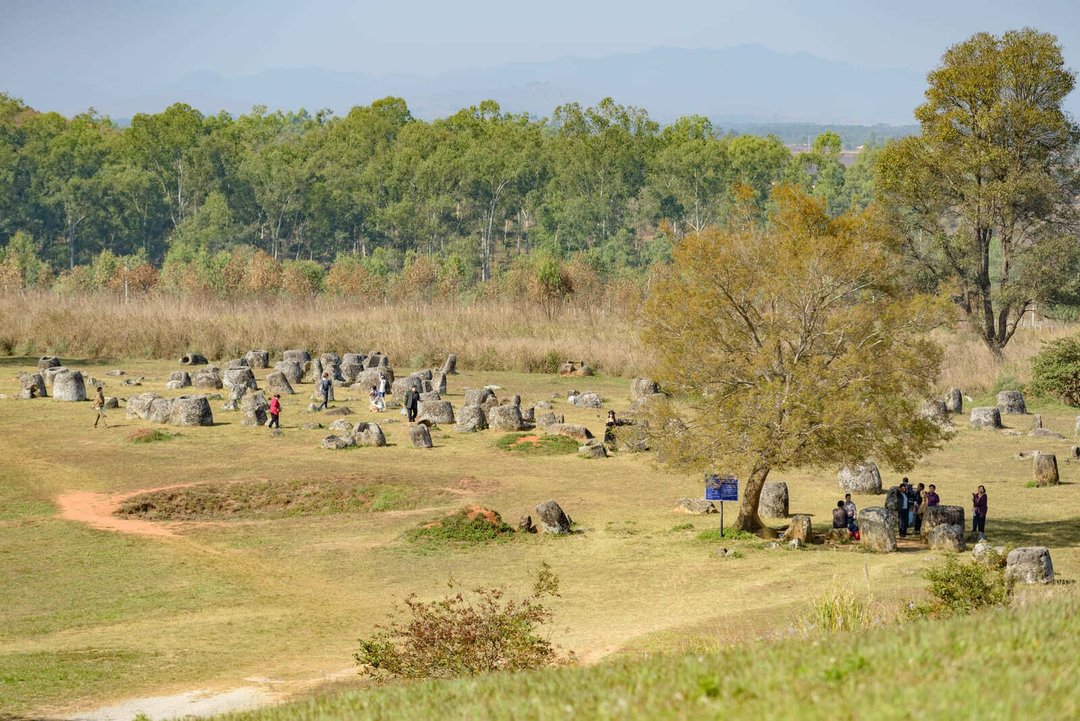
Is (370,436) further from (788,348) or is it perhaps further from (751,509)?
(788,348)

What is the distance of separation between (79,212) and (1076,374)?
78.1m

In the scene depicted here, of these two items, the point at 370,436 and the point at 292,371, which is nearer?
the point at 370,436

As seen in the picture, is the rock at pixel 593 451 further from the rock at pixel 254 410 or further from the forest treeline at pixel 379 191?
the forest treeline at pixel 379 191

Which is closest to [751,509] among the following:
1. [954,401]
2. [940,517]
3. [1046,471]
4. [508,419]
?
[940,517]

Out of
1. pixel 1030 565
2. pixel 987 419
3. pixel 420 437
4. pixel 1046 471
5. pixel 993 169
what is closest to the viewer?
pixel 1030 565

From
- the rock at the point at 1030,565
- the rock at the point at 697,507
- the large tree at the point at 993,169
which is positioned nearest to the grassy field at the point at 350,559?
the rock at the point at 697,507

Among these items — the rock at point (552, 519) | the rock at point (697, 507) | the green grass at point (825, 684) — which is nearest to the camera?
the green grass at point (825, 684)

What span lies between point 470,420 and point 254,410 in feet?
21.2

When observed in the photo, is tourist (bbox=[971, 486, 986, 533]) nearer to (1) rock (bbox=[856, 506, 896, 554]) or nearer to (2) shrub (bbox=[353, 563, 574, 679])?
(1) rock (bbox=[856, 506, 896, 554])

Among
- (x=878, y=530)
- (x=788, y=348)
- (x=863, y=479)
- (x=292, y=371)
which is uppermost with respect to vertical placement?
(x=788, y=348)

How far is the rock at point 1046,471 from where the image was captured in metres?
29.8

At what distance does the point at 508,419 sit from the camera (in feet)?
126

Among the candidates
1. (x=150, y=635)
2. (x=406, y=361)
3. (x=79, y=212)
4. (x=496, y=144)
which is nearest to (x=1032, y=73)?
(x=406, y=361)

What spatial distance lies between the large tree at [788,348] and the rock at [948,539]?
1.37m
